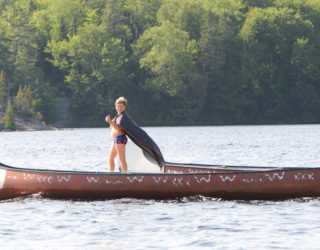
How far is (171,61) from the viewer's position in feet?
427

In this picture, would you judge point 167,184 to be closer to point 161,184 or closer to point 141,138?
point 161,184

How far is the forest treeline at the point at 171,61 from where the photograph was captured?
128 m

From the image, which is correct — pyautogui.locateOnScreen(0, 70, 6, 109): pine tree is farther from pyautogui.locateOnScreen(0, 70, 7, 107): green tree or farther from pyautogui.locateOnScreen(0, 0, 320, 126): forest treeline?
pyautogui.locateOnScreen(0, 0, 320, 126): forest treeline

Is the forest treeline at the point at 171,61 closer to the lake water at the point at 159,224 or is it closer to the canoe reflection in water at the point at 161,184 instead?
the canoe reflection in water at the point at 161,184

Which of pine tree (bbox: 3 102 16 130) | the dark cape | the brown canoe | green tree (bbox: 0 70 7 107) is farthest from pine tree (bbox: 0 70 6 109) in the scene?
the brown canoe

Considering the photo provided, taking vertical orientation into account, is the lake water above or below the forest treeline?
below

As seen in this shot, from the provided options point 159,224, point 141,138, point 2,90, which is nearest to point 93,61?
point 2,90

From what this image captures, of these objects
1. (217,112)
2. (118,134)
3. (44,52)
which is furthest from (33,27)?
(118,134)

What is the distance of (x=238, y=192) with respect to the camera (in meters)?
25.6

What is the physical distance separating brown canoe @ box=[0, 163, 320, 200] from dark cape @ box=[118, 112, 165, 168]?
1.54 m

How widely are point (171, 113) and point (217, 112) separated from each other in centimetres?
594

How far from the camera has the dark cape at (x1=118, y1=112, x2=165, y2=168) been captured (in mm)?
26978

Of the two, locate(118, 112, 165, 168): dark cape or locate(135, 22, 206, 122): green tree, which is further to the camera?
locate(135, 22, 206, 122): green tree

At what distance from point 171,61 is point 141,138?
103 m
